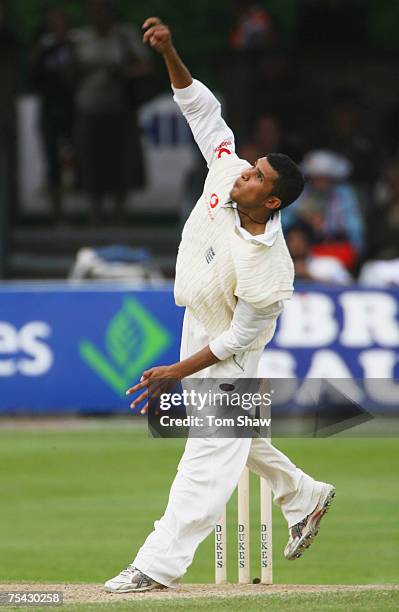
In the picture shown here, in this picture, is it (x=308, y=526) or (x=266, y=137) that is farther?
(x=266, y=137)

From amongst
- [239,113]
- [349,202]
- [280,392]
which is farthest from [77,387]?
[280,392]

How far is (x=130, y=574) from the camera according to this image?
766 centimetres

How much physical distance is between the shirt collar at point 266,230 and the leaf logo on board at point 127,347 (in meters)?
7.56

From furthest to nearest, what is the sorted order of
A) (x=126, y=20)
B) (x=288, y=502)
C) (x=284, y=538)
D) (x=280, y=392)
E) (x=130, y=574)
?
(x=126, y=20), (x=284, y=538), (x=280, y=392), (x=288, y=502), (x=130, y=574)

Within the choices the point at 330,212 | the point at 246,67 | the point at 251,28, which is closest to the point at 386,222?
the point at 330,212

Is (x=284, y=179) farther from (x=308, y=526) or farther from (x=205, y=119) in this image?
(x=308, y=526)

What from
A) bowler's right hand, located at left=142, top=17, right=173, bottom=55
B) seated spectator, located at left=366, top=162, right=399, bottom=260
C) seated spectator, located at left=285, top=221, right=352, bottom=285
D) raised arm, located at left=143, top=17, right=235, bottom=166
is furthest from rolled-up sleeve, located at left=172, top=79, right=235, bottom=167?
seated spectator, located at left=366, top=162, right=399, bottom=260

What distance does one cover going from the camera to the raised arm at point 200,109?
25.6 feet

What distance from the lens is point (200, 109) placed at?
25.9 ft

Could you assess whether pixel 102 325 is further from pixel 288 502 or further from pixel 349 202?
pixel 288 502

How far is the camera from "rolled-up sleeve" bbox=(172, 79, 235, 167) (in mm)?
7855

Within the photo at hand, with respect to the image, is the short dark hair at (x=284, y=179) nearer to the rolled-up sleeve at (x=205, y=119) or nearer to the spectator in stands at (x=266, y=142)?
the rolled-up sleeve at (x=205, y=119)

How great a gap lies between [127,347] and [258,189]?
7.71 m

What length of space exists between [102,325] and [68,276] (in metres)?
3.48
